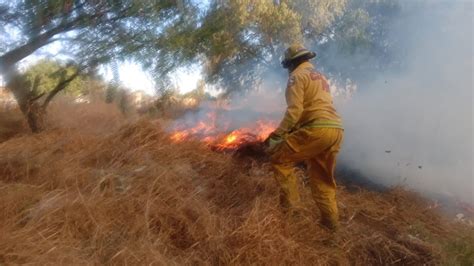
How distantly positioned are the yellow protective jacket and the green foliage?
2039mm

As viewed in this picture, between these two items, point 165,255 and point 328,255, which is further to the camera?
Result: point 328,255

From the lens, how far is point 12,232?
322 centimetres

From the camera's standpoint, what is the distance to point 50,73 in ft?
14.6

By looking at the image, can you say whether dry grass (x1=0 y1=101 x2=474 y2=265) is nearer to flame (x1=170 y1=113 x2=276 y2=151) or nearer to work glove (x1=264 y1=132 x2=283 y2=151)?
work glove (x1=264 y1=132 x2=283 y2=151)

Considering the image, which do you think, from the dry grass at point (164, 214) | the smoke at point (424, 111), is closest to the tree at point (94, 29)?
the dry grass at point (164, 214)

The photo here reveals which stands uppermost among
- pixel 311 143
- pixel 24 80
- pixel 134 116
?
pixel 24 80

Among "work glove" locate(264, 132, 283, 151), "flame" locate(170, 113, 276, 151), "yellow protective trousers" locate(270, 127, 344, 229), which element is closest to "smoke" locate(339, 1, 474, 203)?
"flame" locate(170, 113, 276, 151)

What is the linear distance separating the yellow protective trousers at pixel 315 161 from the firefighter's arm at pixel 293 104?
143mm

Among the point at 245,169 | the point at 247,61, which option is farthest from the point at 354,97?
the point at 245,169

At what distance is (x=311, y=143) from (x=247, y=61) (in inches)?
224

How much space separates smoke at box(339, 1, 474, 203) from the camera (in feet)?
25.2

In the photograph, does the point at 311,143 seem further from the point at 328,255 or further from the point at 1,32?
the point at 1,32

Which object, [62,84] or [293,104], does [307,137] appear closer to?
[293,104]

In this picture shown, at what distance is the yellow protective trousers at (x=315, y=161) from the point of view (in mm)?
4348
